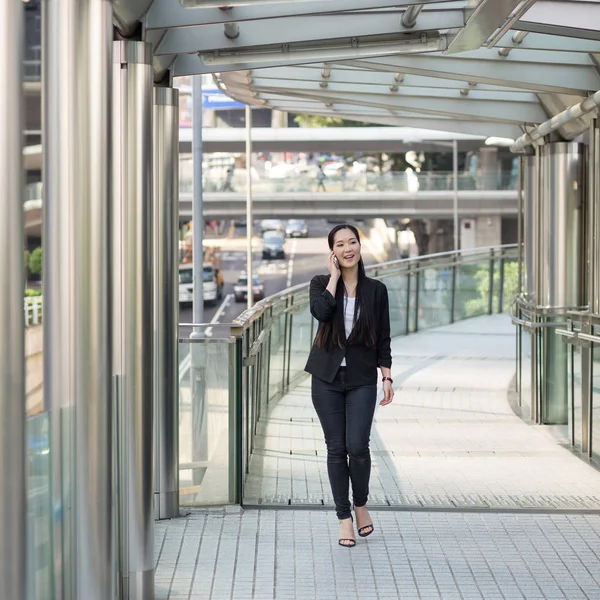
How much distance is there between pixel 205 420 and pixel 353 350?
150 centimetres

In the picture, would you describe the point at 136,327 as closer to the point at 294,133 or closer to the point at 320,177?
the point at 320,177

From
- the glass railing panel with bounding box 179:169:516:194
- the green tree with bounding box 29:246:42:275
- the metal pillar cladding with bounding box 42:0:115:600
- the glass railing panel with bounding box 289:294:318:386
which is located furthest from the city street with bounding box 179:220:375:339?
the green tree with bounding box 29:246:42:275

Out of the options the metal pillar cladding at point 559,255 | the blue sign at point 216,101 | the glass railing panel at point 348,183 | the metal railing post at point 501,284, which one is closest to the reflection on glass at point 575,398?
the metal pillar cladding at point 559,255

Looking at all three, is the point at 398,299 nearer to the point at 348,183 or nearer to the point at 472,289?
the point at 472,289

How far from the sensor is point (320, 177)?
184 feet

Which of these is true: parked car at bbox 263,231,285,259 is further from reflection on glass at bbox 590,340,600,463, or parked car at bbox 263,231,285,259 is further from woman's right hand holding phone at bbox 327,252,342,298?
woman's right hand holding phone at bbox 327,252,342,298

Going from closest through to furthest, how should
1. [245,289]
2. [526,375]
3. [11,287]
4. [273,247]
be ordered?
1. [11,287]
2. [526,375]
3. [245,289]
4. [273,247]

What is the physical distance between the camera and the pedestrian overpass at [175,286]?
3.77 metres

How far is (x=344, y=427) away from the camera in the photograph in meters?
6.08

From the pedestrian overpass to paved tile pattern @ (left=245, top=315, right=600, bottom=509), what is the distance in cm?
7

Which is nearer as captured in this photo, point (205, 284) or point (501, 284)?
point (501, 284)

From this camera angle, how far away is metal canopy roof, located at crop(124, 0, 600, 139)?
6480 mm

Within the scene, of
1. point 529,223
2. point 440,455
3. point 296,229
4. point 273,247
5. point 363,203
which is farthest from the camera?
point 296,229

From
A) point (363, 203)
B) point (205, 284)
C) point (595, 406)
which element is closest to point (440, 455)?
point (595, 406)
